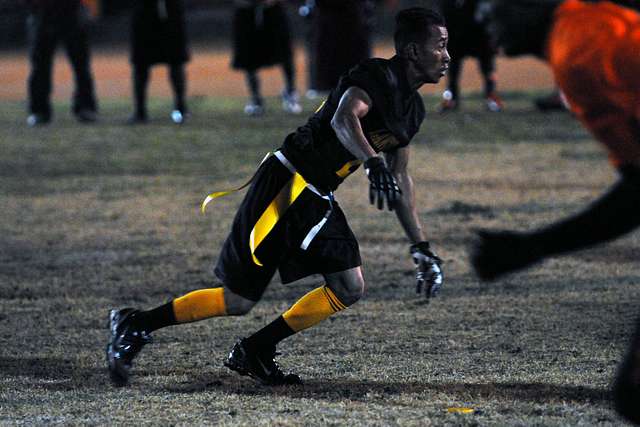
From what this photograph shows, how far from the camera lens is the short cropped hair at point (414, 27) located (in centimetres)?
544

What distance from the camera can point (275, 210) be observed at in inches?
217

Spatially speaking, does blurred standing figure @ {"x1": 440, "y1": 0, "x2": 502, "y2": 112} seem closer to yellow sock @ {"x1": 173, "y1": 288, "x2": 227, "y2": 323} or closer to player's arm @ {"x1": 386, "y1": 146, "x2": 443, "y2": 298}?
player's arm @ {"x1": 386, "y1": 146, "x2": 443, "y2": 298}

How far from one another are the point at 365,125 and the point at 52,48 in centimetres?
1230

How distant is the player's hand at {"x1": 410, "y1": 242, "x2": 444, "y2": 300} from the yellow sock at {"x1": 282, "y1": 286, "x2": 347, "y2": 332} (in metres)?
0.36

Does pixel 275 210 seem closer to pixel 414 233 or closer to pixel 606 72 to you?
pixel 414 233

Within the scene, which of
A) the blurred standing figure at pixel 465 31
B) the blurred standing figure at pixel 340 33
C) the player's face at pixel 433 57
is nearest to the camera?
the player's face at pixel 433 57

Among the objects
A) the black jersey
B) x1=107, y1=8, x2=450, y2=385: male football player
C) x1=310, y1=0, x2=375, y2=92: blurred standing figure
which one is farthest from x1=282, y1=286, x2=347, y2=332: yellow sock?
x1=310, y1=0, x2=375, y2=92: blurred standing figure

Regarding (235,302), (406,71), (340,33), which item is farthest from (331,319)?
(340,33)

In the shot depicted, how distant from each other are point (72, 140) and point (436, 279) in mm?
10782

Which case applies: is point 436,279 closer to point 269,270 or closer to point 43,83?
point 269,270

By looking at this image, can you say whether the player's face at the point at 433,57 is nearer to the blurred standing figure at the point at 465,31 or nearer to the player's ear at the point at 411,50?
the player's ear at the point at 411,50

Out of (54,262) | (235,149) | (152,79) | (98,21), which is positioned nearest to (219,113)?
(235,149)

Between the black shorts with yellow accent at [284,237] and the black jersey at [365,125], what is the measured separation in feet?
0.30

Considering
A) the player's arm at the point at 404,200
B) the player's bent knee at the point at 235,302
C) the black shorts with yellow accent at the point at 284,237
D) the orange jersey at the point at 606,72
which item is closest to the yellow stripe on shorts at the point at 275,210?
the black shorts with yellow accent at the point at 284,237
